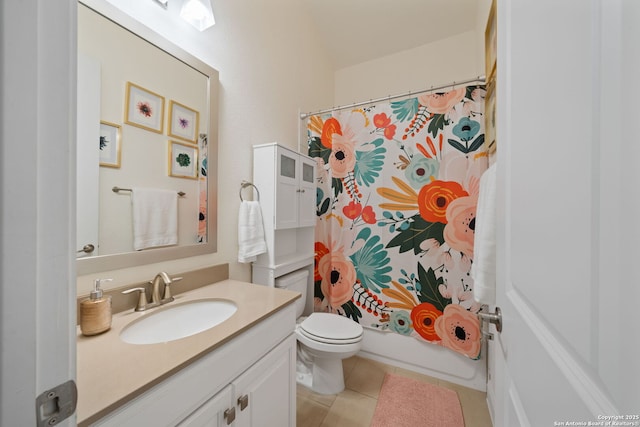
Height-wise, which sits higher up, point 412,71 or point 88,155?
point 412,71

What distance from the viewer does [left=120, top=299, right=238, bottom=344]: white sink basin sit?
849mm

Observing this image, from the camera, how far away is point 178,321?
0.97 metres

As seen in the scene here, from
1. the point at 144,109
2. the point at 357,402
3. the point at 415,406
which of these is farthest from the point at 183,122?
the point at 415,406

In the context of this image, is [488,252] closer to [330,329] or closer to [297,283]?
[330,329]

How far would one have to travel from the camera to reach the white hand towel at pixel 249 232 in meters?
1.37

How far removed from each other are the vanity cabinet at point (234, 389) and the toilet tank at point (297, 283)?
1.69ft

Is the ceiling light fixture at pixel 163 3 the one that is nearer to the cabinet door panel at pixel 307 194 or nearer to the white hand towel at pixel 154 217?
the white hand towel at pixel 154 217

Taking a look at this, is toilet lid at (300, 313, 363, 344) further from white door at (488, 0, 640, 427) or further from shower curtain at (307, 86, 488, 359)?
white door at (488, 0, 640, 427)

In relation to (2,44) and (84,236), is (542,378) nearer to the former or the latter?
(2,44)

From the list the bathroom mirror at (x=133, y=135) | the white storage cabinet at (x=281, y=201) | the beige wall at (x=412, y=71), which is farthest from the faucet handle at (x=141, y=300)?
the beige wall at (x=412, y=71)

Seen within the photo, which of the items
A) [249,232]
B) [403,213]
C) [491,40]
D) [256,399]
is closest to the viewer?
[256,399]

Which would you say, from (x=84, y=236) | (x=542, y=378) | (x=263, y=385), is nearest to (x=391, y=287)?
(x=263, y=385)

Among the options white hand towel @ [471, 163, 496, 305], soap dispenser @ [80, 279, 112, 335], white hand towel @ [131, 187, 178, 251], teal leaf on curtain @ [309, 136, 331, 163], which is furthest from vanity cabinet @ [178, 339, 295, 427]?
teal leaf on curtain @ [309, 136, 331, 163]

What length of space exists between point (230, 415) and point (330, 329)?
88 cm
